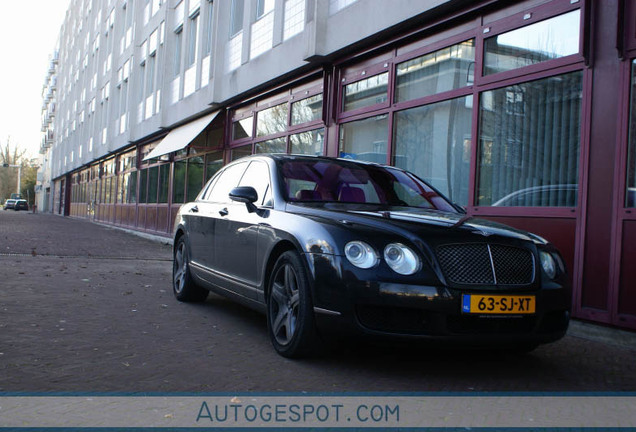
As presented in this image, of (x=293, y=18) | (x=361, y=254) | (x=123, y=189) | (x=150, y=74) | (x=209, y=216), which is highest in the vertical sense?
(x=150, y=74)

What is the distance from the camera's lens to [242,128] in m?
16.6

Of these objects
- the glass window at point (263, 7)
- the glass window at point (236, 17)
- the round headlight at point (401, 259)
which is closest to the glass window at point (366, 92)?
the glass window at point (263, 7)

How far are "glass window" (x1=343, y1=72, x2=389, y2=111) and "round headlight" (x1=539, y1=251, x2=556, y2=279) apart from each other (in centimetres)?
633

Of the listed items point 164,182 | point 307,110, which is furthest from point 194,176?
point 307,110

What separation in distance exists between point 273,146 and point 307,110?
177 centimetres

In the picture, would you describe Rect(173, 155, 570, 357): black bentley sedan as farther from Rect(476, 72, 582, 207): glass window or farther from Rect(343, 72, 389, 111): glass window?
Rect(343, 72, 389, 111): glass window

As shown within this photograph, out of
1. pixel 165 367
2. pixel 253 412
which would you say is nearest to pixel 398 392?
pixel 253 412

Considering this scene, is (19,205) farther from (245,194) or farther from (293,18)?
(245,194)

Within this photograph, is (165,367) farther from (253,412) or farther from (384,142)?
(384,142)

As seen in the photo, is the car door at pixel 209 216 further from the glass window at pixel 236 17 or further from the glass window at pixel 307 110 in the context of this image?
the glass window at pixel 236 17

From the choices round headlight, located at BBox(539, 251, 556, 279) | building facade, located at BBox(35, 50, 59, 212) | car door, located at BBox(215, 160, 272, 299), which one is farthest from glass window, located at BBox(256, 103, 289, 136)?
building facade, located at BBox(35, 50, 59, 212)

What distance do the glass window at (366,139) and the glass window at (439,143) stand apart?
0.34 metres

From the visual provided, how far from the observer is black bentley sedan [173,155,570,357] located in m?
3.98

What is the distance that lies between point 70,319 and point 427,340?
3.51 metres
